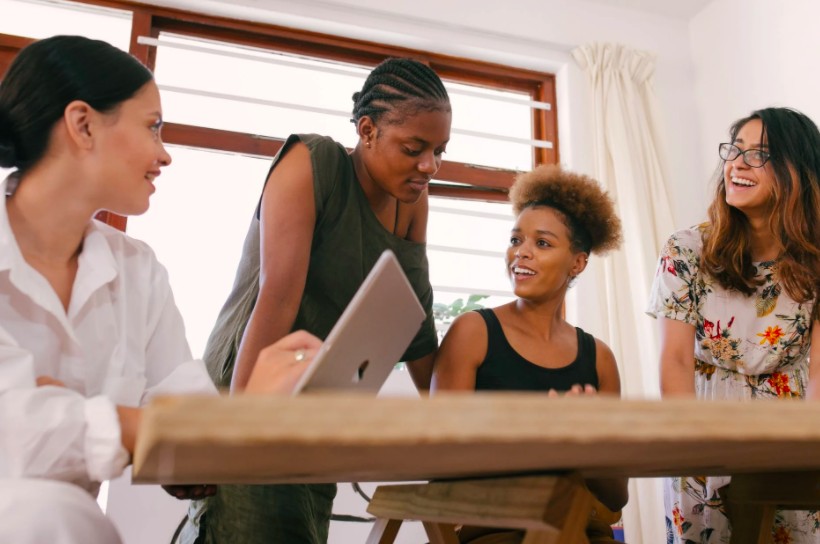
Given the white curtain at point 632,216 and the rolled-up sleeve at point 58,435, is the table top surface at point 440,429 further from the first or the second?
the white curtain at point 632,216

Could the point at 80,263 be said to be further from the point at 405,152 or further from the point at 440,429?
the point at 440,429

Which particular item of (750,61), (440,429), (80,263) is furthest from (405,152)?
(750,61)

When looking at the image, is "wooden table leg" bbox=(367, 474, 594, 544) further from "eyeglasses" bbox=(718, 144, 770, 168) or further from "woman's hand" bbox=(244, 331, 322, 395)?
"eyeglasses" bbox=(718, 144, 770, 168)

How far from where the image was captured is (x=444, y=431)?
470 mm

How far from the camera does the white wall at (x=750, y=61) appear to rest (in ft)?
10.3

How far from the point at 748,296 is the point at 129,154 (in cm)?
134

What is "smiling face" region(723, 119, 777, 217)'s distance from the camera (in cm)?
187

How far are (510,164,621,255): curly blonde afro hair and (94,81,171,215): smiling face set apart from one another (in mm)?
1000

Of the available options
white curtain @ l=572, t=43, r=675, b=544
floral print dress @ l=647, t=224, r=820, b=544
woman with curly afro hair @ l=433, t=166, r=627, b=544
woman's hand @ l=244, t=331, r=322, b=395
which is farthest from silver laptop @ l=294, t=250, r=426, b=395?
white curtain @ l=572, t=43, r=675, b=544

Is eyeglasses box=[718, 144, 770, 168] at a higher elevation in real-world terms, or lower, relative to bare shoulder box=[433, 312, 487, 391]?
higher

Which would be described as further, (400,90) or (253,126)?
(253,126)

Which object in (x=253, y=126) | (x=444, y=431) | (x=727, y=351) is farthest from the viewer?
(x=253, y=126)

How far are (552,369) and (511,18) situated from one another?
230cm

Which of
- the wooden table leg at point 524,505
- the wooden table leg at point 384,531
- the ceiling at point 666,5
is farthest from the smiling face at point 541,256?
the ceiling at point 666,5
